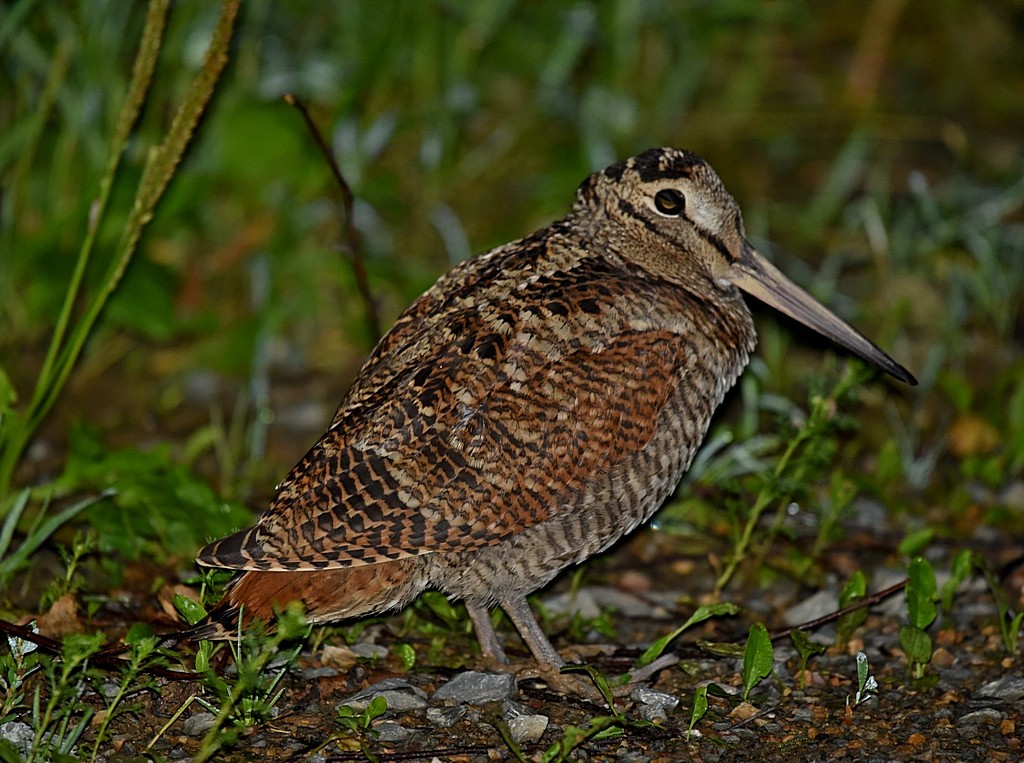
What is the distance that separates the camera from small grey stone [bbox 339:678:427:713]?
13.1 ft

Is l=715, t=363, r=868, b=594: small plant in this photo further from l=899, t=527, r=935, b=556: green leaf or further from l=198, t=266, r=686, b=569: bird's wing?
l=198, t=266, r=686, b=569: bird's wing

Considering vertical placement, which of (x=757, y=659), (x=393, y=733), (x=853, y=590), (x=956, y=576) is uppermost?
(x=393, y=733)

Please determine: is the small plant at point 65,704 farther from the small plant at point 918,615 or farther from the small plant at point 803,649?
the small plant at point 918,615

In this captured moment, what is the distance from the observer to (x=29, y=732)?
12.1 feet

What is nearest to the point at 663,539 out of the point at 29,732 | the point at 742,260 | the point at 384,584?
the point at 742,260

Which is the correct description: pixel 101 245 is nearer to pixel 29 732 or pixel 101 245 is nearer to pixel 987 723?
pixel 29 732

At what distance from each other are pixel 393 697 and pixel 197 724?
0.55m

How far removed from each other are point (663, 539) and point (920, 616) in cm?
119

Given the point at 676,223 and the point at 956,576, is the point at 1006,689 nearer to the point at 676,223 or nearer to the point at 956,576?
the point at 956,576

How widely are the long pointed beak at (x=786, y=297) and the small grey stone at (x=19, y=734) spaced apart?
2.61 meters

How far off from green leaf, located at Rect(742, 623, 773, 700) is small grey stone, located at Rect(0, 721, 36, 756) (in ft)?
6.32

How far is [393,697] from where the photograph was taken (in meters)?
4.05

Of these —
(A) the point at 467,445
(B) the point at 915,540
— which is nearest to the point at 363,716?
(A) the point at 467,445

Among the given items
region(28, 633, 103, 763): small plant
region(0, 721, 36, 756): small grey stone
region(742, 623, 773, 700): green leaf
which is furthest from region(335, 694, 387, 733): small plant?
region(742, 623, 773, 700): green leaf
